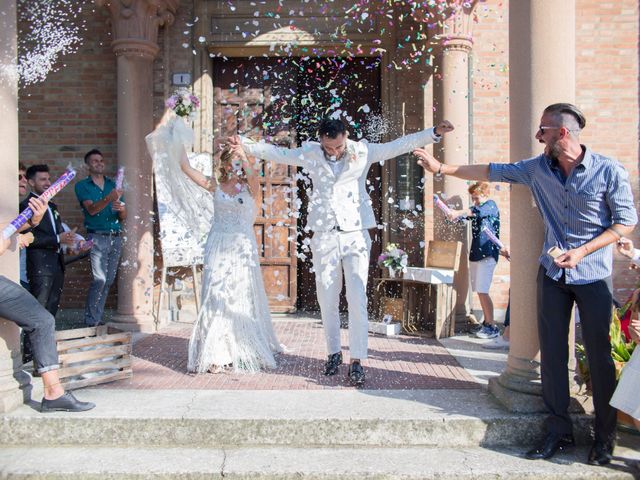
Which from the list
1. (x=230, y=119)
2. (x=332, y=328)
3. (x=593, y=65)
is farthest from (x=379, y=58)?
(x=332, y=328)

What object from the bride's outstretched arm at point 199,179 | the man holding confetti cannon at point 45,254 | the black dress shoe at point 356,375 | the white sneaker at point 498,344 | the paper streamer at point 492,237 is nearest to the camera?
the black dress shoe at point 356,375

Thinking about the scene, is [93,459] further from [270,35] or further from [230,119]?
[270,35]

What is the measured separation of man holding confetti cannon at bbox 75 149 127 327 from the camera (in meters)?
7.36

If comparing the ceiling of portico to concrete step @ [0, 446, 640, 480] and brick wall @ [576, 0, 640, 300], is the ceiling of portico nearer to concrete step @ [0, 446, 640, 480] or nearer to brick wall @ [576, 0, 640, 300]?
brick wall @ [576, 0, 640, 300]

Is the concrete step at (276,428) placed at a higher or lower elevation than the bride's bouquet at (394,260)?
lower

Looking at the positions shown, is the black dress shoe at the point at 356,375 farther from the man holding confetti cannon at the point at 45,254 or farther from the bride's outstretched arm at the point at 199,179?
the man holding confetti cannon at the point at 45,254

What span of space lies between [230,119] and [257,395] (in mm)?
4984

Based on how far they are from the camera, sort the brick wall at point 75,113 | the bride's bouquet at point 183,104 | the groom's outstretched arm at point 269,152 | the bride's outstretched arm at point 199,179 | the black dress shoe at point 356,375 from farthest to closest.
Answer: the brick wall at point 75,113, the bride's bouquet at point 183,104, the bride's outstretched arm at point 199,179, the groom's outstretched arm at point 269,152, the black dress shoe at point 356,375

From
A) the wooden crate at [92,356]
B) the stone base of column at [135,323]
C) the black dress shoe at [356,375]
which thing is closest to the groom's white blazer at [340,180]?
the black dress shoe at [356,375]

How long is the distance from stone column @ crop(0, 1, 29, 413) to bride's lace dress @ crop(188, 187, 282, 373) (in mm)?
1464

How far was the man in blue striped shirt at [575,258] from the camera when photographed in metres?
3.78

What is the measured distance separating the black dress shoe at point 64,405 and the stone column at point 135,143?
348cm

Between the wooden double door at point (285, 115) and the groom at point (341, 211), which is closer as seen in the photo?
the groom at point (341, 211)

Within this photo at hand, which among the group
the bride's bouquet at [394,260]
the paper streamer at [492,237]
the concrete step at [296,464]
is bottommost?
the concrete step at [296,464]
